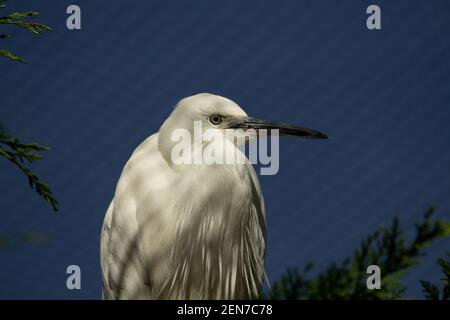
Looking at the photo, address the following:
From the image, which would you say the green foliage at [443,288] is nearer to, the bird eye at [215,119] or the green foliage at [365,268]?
the green foliage at [365,268]

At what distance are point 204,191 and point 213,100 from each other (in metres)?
0.22

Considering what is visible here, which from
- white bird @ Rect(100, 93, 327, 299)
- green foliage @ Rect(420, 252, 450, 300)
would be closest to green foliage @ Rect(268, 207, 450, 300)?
green foliage @ Rect(420, 252, 450, 300)

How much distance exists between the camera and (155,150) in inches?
52.1

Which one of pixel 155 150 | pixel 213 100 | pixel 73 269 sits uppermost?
pixel 213 100

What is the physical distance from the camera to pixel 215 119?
1.29 metres

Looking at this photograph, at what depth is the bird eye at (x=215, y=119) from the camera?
1.28 meters

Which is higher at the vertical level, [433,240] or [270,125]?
[270,125]

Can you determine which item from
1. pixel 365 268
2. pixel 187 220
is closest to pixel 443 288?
pixel 365 268

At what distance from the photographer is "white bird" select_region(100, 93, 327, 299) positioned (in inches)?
49.4

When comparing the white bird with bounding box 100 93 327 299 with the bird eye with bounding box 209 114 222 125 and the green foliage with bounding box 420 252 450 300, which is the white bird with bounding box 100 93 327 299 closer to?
the bird eye with bounding box 209 114 222 125
